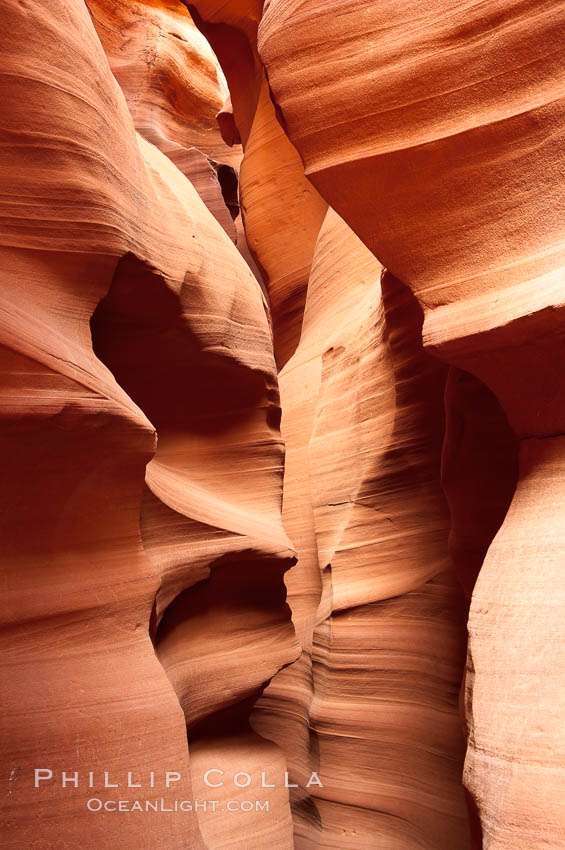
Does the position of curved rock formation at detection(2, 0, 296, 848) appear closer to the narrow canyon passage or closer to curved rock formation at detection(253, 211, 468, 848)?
the narrow canyon passage

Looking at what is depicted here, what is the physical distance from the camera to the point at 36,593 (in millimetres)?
2428

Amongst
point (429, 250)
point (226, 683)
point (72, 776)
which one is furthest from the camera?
point (226, 683)

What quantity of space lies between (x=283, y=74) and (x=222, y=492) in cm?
175

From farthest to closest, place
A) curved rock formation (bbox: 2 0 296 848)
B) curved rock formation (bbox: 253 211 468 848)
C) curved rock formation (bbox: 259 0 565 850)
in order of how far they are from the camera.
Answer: curved rock formation (bbox: 253 211 468 848) → curved rock formation (bbox: 259 0 565 850) → curved rock formation (bbox: 2 0 296 848)

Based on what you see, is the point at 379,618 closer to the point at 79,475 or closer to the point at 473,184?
the point at 79,475

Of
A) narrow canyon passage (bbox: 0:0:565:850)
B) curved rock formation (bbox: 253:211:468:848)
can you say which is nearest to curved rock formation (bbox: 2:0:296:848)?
narrow canyon passage (bbox: 0:0:565:850)

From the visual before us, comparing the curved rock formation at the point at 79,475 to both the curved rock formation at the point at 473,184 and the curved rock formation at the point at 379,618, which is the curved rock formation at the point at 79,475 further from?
the curved rock formation at the point at 379,618

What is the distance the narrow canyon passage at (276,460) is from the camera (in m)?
2.32

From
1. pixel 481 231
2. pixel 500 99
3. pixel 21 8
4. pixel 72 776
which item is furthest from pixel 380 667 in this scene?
pixel 21 8

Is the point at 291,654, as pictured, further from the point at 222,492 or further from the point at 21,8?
the point at 21,8

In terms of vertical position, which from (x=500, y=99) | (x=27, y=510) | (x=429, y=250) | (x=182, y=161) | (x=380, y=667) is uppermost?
(x=182, y=161)

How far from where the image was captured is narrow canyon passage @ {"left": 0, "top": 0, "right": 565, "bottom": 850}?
2320 millimetres

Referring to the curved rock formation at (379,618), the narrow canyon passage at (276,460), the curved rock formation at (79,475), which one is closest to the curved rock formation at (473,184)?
the narrow canyon passage at (276,460)

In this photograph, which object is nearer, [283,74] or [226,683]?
[283,74]
